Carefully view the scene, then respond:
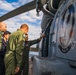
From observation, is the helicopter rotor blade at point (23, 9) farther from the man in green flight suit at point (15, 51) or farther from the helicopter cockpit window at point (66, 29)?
the helicopter cockpit window at point (66, 29)

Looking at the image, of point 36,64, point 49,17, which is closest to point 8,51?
point 49,17

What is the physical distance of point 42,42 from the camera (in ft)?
26.3

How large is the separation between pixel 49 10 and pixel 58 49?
206 cm

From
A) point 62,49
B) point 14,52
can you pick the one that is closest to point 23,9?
point 14,52

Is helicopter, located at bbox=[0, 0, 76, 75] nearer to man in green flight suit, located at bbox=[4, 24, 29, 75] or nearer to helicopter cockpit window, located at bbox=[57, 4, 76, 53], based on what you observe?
helicopter cockpit window, located at bbox=[57, 4, 76, 53]

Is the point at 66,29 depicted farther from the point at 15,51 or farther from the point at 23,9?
the point at 23,9

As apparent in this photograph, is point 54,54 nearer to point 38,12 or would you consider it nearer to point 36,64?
point 36,64

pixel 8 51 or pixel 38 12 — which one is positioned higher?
pixel 38 12

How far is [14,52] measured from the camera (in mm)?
7117

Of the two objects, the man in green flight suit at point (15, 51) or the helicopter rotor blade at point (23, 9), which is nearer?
the man in green flight suit at point (15, 51)

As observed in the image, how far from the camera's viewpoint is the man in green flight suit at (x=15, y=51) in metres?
6.98

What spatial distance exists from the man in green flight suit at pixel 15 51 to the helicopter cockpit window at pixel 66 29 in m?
1.47

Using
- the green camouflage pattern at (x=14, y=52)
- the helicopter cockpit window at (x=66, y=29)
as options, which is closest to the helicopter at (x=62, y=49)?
the helicopter cockpit window at (x=66, y=29)

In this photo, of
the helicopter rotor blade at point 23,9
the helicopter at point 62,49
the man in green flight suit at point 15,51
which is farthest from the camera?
the helicopter rotor blade at point 23,9
